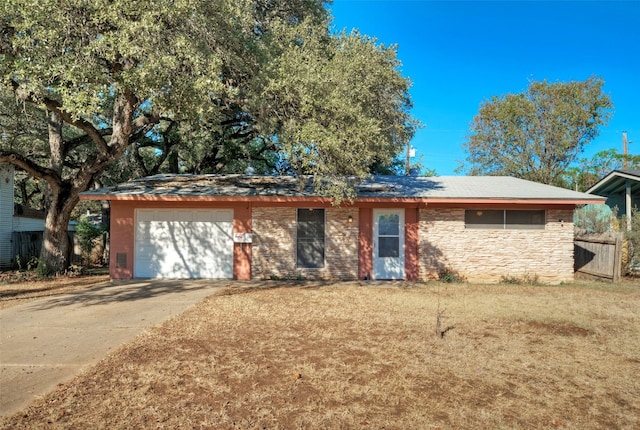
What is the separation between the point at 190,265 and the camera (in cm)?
1209

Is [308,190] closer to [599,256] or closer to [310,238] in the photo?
[310,238]

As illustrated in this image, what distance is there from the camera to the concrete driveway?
13.8ft

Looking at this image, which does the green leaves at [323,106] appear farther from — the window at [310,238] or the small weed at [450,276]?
the small weed at [450,276]

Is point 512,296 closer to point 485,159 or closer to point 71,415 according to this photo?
point 71,415

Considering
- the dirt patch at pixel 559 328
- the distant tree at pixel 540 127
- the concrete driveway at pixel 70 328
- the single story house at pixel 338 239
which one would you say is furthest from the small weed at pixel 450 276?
the distant tree at pixel 540 127

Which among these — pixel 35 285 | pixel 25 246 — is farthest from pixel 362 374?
pixel 25 246

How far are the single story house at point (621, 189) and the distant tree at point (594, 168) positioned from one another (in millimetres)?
13926

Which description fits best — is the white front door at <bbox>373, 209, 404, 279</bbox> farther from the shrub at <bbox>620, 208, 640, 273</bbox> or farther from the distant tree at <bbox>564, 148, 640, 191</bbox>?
the distant tree at <bbox>564, 148, 640, 191</bbox>

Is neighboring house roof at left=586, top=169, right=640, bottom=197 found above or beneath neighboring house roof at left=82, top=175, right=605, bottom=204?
above

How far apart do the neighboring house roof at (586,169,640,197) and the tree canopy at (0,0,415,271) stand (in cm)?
902

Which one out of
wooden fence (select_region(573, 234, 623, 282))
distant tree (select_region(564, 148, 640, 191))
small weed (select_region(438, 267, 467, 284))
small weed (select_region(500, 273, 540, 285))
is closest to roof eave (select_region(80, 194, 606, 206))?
wooden fence (select_region(573, 234, 623, 282))

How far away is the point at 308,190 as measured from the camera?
1229cm

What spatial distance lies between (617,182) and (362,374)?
54.8ft

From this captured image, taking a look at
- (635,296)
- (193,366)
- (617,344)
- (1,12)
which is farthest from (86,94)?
(635,296)
